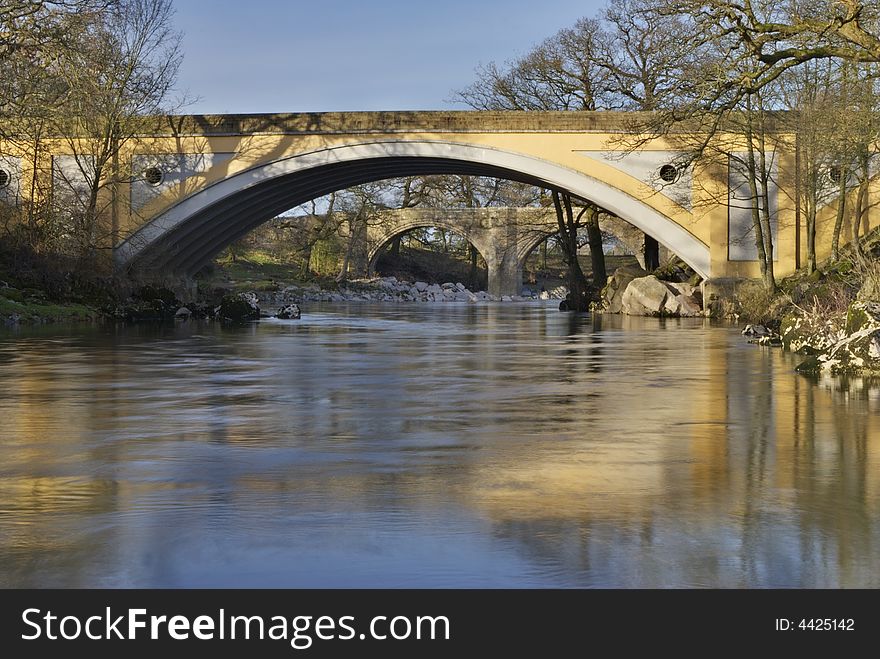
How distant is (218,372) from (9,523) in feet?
34.3

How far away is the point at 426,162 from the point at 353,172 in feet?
11.6

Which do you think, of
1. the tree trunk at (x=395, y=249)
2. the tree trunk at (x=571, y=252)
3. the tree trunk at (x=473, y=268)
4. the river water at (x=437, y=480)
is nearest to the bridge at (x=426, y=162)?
the tree trunk at (x=571, y=252)

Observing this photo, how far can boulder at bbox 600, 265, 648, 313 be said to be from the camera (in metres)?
43.9

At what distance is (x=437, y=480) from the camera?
731cm

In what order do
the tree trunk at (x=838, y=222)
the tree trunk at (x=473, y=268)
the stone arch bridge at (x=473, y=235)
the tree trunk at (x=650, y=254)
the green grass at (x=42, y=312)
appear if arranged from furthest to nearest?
the tree trunk at (x=473, y=268), the stone arch bridge at (x=473, y=235), the tree trunk at (x=650, y=254), the tree trunk at (x=838, y=222), the green grass at (x=42, y=312)

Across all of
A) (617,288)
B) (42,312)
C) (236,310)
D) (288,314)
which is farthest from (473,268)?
(42,312)

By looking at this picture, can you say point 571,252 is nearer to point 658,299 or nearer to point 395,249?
point 658,299

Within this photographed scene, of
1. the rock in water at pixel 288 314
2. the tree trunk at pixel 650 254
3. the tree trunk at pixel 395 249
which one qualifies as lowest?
the rock in water at pixel 288 314

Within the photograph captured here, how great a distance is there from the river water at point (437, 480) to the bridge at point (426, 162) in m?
23.4

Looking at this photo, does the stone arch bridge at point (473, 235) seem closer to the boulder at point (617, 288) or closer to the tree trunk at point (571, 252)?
A: the tree trunk at point (571, 252)

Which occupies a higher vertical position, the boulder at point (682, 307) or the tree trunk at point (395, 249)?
the tree trunk at point (395, 249)

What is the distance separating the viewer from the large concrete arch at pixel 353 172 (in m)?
38.6

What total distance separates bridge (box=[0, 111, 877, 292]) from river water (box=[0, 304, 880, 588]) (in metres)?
23.4

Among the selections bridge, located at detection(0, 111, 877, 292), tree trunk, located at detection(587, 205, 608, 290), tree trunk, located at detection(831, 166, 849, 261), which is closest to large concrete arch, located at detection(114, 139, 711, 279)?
bridge, located at detection(0, 111, 877, 292)
